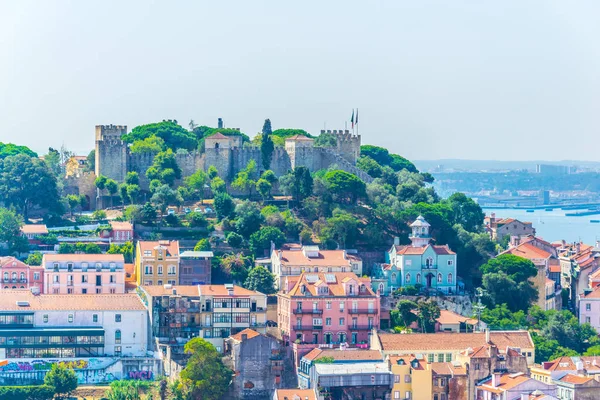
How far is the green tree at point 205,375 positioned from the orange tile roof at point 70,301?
4.68 metres

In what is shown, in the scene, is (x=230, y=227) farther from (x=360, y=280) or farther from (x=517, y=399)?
(x=517, y=399)

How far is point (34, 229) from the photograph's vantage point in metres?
→ 73.8

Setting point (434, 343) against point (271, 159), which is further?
point (271, 159)

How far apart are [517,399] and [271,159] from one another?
109ft

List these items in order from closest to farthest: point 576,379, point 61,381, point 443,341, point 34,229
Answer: point 61,381 < point 576,379 < point 443,341 < point 34,229

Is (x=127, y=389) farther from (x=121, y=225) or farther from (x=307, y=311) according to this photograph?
(x=121, y=225)

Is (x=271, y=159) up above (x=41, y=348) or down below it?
above

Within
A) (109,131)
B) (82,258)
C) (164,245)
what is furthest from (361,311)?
(109,131)

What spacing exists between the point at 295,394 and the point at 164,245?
15.2 meters

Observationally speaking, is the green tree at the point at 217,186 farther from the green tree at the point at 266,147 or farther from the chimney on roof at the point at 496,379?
the chimney on roof at the point at 496,379

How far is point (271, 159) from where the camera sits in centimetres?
8669

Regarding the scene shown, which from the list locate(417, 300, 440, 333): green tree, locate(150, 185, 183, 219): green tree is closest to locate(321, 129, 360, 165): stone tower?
locate(150, 185, 183, 219): green tree

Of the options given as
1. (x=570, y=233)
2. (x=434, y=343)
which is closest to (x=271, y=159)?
(x=434, y=343)

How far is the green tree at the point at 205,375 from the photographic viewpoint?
56.7 metres
